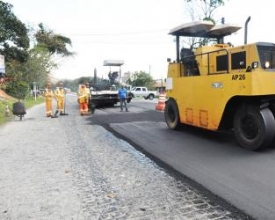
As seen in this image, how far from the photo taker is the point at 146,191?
5574 millimetres

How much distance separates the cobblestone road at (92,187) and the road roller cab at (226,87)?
2.07 m

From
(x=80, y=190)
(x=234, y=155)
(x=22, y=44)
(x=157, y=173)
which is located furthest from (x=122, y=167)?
(x=22, y=44)

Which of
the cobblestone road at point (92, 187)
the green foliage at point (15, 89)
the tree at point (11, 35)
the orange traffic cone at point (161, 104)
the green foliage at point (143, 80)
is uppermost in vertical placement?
the tree at point (11, 35)

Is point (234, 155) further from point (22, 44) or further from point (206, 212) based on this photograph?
point (22, 44)

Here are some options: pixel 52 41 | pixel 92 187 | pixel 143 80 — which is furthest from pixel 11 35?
pixel 143 80

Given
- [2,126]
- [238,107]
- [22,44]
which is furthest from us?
[22,44]

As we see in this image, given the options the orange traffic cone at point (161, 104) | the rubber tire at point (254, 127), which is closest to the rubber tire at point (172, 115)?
the rubber tire at point (254, 127)

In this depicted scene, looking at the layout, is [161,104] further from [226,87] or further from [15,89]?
[15,89]

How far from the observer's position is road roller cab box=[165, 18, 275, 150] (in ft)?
25.9

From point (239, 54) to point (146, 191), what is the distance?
4477 mm

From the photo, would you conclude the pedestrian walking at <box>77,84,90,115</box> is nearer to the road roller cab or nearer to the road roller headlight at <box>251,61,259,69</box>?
the road roller cab

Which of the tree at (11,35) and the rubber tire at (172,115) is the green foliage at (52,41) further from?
the rubber tire at (172,115)

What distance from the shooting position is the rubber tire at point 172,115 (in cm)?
1128

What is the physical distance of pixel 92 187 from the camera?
5820 mm
